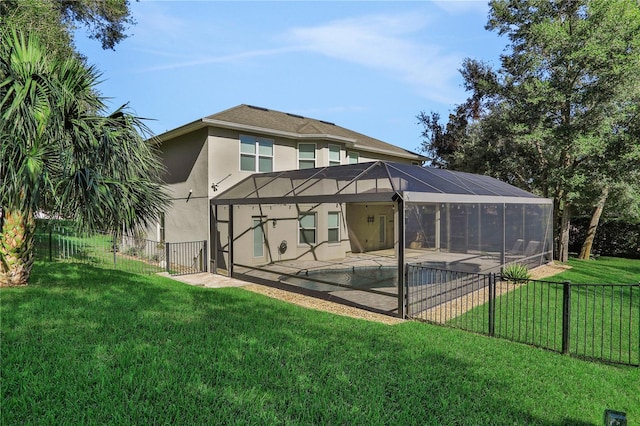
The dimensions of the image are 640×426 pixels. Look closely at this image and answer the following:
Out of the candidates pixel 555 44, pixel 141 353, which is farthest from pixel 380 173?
pixel 555 44

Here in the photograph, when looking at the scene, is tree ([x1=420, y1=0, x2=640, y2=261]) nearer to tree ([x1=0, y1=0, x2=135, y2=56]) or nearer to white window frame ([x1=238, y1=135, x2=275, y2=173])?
white window frame ([x1=238, y1=135, x2=275, y2=173])

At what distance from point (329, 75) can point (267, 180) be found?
210 inches

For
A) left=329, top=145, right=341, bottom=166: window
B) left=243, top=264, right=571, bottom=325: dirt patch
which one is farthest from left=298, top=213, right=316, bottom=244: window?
left=243, top=264, right=571, bottom=325: dirt patch

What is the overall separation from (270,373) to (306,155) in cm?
1200

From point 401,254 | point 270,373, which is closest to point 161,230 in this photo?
point 401,254

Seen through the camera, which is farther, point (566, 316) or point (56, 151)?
point (56, 151)

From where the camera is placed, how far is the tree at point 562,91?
43.3ft

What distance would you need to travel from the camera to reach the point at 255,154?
13.6 metres

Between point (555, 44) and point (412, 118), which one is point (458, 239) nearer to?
point (555, 44)

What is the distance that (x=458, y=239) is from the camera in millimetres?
9914

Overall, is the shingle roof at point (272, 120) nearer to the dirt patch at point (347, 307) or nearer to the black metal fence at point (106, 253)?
the black metal fence at point (106, 253)

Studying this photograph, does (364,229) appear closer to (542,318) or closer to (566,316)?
(542,318)

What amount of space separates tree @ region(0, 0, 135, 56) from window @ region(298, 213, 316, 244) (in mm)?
10484

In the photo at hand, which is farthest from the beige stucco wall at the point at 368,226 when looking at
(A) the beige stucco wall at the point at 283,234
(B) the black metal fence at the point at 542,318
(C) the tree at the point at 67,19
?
(C) the tree at the point at 67,19
